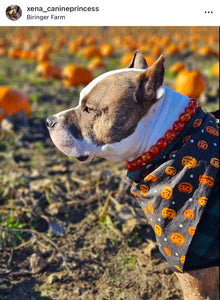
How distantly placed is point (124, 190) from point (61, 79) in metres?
6.48

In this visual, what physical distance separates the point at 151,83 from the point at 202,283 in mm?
1375

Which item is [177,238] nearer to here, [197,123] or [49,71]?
[197,123]

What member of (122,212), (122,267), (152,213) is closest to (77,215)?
(122,212)

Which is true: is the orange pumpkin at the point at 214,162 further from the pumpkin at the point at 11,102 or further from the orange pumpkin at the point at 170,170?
the pumpkin at the point at 11,102

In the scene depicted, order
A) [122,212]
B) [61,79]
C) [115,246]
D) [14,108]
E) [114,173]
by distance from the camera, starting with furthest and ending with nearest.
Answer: [61,79]
[14,108]
[114,173]
[122,212]
[115,246]

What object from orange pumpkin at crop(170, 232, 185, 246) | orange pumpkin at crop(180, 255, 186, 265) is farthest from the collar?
orange pumpkin at crop(180, 255, 186, 265)

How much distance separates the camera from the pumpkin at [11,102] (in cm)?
669

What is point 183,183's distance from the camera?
2.36 metres

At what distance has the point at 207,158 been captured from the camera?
7.66 ft

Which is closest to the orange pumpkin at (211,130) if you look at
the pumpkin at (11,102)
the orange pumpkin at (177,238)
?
the orange pumpkin at (177,238)
